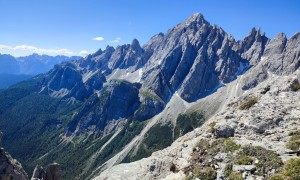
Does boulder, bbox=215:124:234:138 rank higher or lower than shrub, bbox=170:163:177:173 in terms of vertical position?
higher

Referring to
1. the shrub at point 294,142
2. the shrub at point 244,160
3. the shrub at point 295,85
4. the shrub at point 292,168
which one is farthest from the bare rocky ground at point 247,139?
the shrub at point 292,168

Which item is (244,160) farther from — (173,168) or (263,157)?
(173,168)

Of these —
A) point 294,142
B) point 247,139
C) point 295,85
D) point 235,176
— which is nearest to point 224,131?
point 247,139

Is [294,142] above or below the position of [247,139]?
above

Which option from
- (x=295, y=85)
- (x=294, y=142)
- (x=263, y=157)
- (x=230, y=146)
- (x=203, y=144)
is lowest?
(x=263, y=157)

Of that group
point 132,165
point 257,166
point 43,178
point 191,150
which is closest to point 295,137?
point 257,166

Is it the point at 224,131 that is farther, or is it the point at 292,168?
the point at 224,131

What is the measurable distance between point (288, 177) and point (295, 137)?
260 inches

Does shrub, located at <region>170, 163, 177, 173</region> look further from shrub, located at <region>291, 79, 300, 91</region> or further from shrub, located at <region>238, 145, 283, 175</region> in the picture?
shrub, located at <region>291, 79, 300, 91</region>

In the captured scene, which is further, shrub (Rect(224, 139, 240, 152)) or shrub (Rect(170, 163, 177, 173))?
shrub (Rect(170, 163, 177, 173))

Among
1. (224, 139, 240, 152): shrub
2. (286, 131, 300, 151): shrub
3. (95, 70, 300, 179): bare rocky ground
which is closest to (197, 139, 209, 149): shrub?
(95, 70, 300, 179): bare rocky ground

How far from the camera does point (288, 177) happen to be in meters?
23.8

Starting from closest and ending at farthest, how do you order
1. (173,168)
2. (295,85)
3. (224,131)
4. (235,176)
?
1. (235,176)
2. (173,168)
3. (224,131)
4. (295,85)

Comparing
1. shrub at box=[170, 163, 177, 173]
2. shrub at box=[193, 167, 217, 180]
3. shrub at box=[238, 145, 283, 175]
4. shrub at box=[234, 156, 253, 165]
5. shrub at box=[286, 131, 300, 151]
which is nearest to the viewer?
shrub at box=[238, 145, 283, 175]
